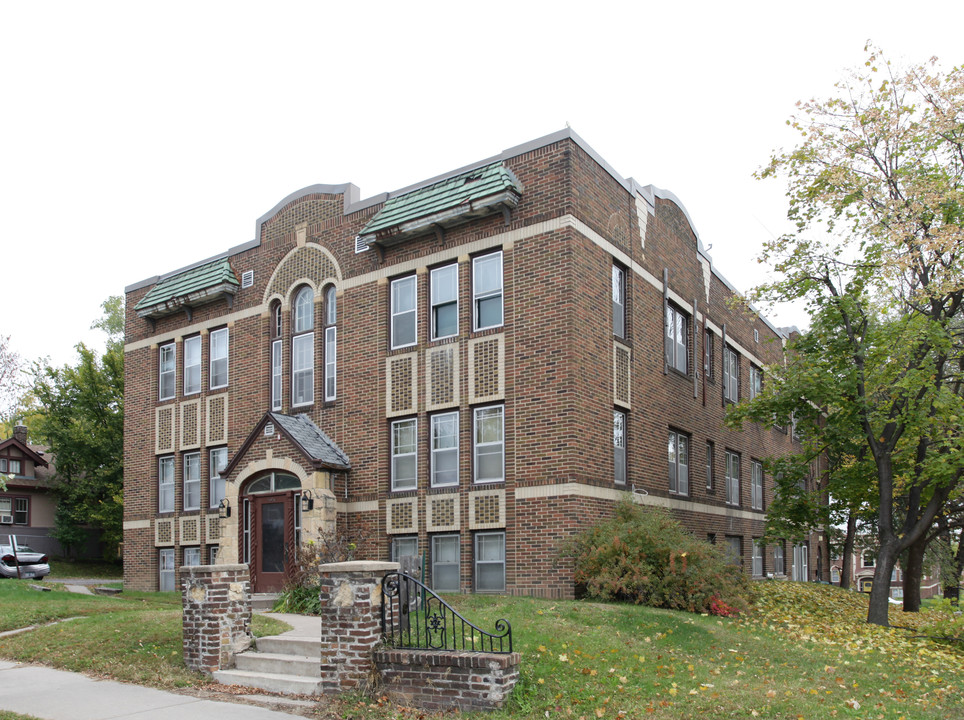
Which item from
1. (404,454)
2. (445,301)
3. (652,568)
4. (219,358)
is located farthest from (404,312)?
(652,568)

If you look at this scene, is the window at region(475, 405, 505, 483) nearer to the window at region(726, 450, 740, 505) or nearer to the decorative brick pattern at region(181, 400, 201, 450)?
the decorative brick pattern at region(181, 400, 201, 450)

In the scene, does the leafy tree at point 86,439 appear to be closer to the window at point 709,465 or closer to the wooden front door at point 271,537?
the wooden front door at point 271,537

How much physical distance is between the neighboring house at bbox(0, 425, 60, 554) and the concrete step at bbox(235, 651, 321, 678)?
33.2 meters

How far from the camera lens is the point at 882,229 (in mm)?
17484

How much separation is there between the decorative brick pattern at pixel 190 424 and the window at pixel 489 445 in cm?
887

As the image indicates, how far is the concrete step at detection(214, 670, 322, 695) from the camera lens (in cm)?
1031

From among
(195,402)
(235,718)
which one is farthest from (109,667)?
(195,402)

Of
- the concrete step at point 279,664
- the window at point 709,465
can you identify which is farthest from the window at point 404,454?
the window at point 709,465

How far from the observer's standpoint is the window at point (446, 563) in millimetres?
17734

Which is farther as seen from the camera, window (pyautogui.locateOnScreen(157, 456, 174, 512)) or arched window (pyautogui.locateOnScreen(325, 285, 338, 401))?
window (pyautogui.locateOnScreen(157, 456, 174, 512))

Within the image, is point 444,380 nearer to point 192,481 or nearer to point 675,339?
point 675,339

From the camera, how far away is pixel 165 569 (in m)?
23.5

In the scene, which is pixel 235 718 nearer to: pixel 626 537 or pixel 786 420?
pixel 626 537

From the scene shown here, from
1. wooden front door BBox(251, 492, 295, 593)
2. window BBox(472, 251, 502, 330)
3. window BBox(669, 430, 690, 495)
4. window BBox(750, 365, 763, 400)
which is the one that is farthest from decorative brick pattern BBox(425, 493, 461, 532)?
window BBox(750, 365, 763, 400)
